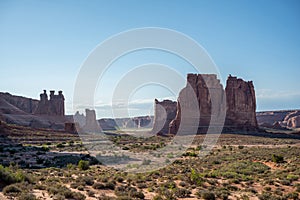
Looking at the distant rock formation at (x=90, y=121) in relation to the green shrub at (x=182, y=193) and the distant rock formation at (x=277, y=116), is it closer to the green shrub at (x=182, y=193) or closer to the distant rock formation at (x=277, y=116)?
the green shrub at (x=182, y=193)

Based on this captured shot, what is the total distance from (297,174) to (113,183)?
1191cm

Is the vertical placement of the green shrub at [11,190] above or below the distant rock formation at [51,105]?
below

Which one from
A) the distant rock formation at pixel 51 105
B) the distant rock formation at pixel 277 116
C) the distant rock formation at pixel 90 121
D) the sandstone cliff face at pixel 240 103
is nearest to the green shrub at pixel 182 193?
the sandstone cliff face at pixel 240 103

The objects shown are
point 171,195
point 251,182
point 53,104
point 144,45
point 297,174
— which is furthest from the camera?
point 53,104

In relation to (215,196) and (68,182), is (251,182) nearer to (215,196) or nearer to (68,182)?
(215,196)

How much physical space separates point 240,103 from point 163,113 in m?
30.8

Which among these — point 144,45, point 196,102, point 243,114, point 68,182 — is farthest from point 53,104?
point 68,182

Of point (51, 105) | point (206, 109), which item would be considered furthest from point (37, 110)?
point (206, 109)

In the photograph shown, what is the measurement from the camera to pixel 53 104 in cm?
12562

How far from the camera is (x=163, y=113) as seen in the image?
107938 millimetres

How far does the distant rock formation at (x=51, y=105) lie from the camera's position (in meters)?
122

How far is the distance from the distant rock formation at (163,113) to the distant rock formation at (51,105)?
4737cm

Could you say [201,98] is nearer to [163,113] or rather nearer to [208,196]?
[163,113]

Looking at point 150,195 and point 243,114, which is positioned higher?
point 243,114
